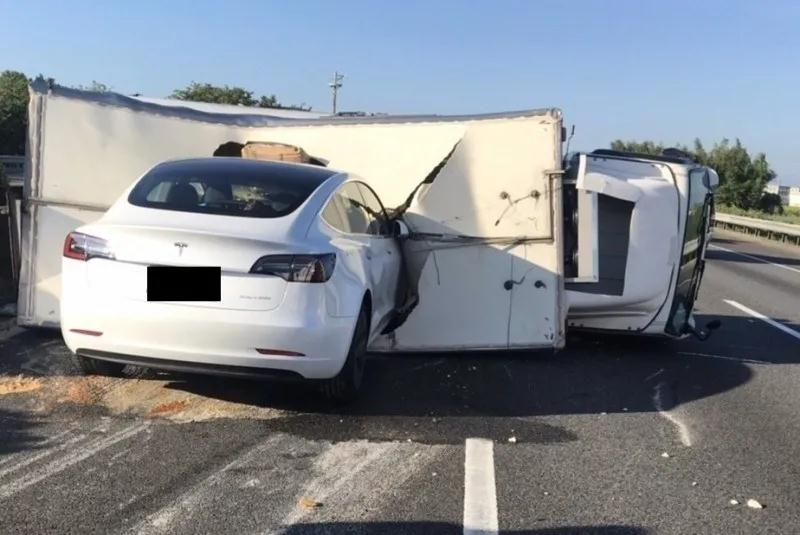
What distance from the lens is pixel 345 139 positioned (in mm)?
7711

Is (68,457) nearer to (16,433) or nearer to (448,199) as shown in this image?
(16,433)

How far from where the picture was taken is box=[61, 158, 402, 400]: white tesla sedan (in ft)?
16.6

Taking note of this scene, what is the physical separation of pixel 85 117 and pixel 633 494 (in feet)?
16.3

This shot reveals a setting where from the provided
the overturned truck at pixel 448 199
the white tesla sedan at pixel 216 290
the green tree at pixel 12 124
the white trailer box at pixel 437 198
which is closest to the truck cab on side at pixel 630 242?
the overturned truck at pixel 448 199

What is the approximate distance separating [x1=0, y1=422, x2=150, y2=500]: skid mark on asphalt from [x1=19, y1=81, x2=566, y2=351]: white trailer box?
6.79ft

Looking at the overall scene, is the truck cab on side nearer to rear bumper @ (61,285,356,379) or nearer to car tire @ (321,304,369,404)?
car tire @ (321,304,369,404)

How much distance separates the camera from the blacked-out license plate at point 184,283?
5020mm

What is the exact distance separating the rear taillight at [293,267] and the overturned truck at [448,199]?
208cm

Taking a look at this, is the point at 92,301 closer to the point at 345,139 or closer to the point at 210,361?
the point at 210,361

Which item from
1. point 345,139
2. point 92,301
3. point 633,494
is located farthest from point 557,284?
point 92,301

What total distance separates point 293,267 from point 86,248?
1257 mm

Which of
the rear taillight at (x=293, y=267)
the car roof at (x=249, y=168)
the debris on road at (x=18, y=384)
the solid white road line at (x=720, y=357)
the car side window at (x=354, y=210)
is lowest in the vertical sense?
the solid white road line at (x=720, y=357)

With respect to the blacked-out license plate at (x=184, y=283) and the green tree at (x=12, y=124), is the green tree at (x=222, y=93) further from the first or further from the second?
the blacked-out license plate at (x=184, y=283)

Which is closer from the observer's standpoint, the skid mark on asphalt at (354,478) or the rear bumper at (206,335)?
the skid mark on asphalt at (354,478)
